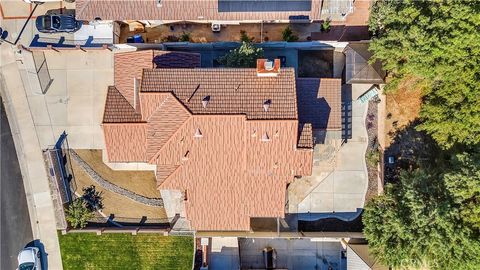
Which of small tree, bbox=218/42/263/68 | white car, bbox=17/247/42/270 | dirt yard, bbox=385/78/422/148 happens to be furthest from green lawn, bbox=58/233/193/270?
dirt yard, bbox=385/78/422/148

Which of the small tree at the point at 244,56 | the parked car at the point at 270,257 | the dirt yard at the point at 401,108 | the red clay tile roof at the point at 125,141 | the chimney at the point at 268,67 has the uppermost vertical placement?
the small tree at the point at 244,56

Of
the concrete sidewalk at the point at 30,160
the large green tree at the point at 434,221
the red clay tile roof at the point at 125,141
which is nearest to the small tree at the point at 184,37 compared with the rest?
the red clay tile roof at the point at 125,141

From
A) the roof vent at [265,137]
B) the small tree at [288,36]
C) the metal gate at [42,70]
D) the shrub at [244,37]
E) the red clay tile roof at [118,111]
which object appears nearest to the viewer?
the roof vent at [265,137]

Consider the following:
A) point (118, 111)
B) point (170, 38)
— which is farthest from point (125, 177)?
point (170, 38)

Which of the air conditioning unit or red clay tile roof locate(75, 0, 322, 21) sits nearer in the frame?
red clay tile roof locate(75, 0, 322, 21)

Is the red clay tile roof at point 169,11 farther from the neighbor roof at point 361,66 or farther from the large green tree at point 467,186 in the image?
the large green tree at point 467,186

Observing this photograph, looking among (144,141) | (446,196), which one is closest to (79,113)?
(144,141)

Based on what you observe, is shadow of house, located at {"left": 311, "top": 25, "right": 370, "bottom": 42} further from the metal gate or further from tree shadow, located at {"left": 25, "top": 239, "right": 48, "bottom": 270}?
tree shadow, located at {"left": 25, "top": 239, "right": 48, "bottom": 270}

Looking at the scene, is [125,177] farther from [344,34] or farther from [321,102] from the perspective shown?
[344,34]
